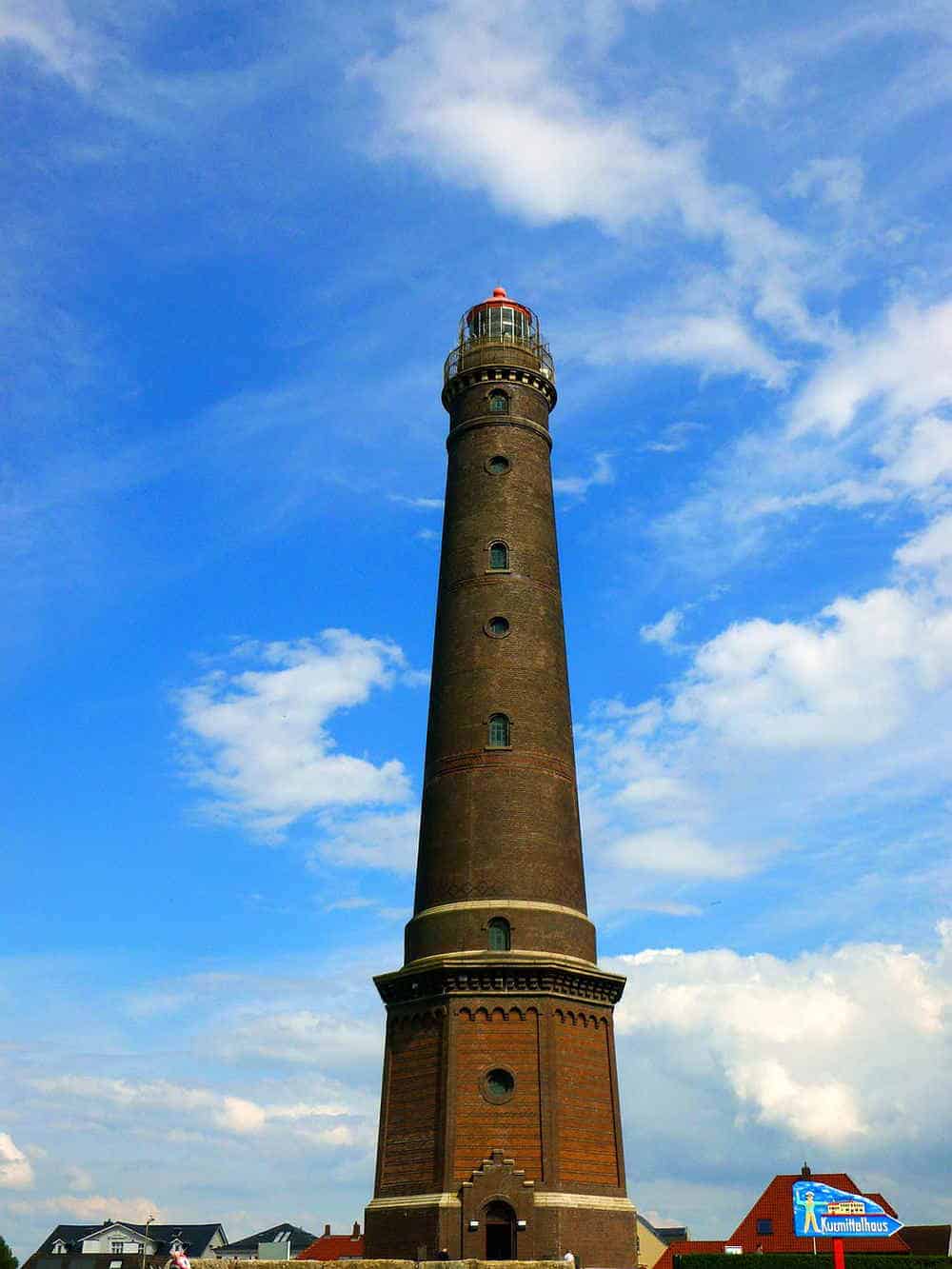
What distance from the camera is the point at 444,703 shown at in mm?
39344

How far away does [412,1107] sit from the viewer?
3444 centimetres

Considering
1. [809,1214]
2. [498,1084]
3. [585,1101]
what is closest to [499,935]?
[498,1084]

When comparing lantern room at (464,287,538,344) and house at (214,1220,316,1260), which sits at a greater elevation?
lantern room at (464,287,538,344)

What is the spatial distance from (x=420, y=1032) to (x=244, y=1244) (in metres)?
63.7

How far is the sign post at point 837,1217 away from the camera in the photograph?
2044cm

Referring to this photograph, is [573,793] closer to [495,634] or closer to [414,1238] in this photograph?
[495,634]

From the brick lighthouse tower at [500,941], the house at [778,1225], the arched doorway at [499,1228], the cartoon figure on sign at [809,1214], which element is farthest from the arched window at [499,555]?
the house at [778,1225]

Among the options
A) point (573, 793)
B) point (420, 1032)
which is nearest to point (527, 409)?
point (573, 793)

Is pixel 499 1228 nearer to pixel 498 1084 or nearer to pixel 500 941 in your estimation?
pixel 498 1084

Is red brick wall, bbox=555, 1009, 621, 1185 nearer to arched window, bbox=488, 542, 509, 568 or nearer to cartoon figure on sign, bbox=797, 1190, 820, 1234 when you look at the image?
cartoon figure on sign, bbox=797, 1190, 820, 1234

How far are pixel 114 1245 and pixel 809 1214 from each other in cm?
7018

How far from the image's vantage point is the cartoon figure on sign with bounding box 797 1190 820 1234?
68.5 feet

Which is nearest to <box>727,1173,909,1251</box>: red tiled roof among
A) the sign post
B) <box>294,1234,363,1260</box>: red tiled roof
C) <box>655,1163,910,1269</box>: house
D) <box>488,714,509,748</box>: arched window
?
<box>655,1163,910,1269</box>: house

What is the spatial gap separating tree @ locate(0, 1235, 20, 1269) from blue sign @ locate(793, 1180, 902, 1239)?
62737 mm
